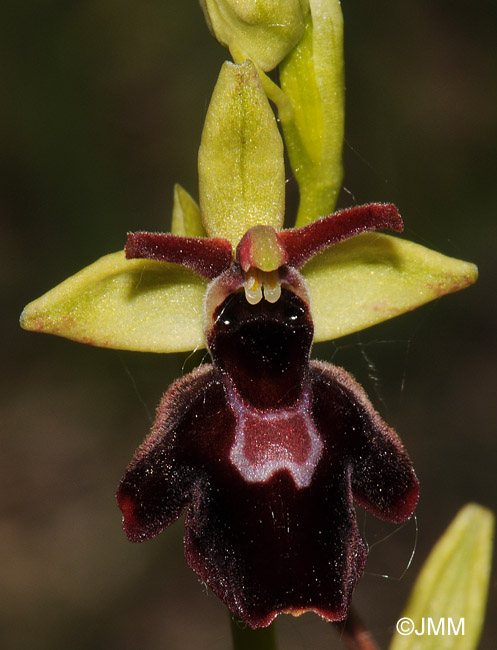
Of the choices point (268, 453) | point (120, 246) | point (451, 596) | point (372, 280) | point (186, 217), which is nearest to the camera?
point (268, 453)

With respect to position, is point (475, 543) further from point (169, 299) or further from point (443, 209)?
point (443, 209)

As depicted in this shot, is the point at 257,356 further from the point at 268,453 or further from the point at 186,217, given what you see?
the point at 186,217

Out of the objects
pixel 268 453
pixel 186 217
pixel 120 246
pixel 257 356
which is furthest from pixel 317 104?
pixel 120 246

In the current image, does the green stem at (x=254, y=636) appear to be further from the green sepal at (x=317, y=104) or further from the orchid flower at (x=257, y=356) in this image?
the green sepal at (x=317, y=104)

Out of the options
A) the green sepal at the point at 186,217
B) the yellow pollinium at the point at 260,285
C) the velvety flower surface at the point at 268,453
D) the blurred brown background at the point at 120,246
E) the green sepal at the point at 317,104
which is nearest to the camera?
the velvety flower surface at the point at 268,453

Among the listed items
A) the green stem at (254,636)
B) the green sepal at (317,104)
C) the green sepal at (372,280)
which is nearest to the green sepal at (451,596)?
the green stem at (254,636)

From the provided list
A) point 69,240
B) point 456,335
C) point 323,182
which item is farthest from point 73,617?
point 323,182

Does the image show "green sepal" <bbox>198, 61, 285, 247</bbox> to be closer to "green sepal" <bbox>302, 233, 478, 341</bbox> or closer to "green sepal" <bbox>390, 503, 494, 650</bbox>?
"green sepal" <bbox>302, 233, 478, 341</bbox>
